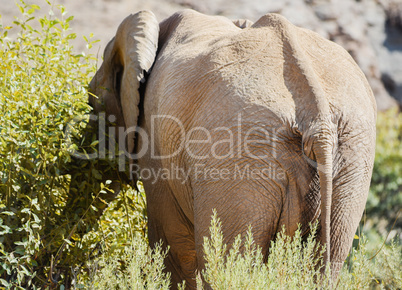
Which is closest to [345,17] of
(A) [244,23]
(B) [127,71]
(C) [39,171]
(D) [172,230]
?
(A) [244,23]

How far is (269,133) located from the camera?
2.69m

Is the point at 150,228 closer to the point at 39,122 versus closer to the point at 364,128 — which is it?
the point at 39,122

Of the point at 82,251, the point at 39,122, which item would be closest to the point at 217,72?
the point at 39,122

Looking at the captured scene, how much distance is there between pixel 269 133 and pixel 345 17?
1132 cm

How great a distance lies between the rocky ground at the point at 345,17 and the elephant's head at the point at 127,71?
737 centimetres

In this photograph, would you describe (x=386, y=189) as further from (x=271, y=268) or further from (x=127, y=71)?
(x=271, y=268)

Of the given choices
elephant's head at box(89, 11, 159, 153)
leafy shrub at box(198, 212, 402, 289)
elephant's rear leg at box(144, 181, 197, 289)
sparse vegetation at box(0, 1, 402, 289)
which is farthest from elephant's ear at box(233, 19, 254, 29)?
leafy shrub at box(198, 212, 402, 289)

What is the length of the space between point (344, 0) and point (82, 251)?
1117cm

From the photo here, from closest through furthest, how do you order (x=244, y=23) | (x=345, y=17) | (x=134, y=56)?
1. (x=134, y=56)
2. (x=244, y=23)
3. (x=345, y=17)

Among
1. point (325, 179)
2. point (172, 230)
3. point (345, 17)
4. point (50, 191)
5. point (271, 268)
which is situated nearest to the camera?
point (271, 268)

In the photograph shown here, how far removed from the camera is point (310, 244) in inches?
100

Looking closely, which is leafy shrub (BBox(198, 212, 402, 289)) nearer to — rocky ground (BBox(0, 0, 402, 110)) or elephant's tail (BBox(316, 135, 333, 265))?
elephant's tail (BBox(316, 135, 333, 265))

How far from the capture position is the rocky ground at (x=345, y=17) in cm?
1175

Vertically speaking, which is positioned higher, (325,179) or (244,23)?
(244,23)
